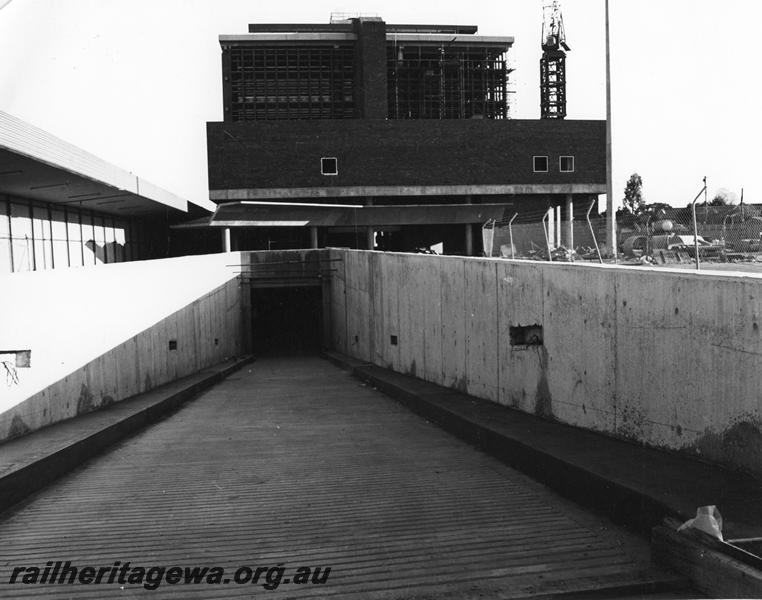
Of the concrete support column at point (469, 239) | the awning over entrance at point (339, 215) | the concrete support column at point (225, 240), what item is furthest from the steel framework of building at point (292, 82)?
the concrete support column at point (225, 240)

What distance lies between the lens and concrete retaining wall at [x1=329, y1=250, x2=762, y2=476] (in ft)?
18.4

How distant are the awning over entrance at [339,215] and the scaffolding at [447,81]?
19.6 meters

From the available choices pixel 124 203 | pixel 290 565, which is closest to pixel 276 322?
pixel 124 203

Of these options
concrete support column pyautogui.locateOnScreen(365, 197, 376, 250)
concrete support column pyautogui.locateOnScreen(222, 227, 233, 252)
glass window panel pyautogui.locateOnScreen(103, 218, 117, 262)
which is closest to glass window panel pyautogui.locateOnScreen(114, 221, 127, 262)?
glass window panel pyautogui.locateOnScreen(103, 218, 117, 262)

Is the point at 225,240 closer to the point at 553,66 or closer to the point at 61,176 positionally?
the point at 61,176

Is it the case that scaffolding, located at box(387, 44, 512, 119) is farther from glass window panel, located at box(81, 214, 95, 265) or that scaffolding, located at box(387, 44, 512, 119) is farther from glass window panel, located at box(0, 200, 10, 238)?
glass window panel, located at box(0, 200, 10, 238)

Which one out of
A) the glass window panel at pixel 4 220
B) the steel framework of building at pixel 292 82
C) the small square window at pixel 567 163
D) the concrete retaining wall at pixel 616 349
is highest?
the steel framework of building at pixel 292 82

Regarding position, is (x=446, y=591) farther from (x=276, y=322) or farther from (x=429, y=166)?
(x=276, y=322)

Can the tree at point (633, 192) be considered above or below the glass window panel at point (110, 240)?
above

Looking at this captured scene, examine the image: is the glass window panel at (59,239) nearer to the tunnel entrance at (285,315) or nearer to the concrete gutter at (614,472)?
the tunnel entrance at (285,315)

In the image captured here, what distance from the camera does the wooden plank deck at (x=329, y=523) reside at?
4.61 m

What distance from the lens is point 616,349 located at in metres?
7.21

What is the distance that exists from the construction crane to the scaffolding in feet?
12.7

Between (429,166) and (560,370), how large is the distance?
37.5 metres
